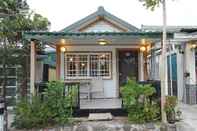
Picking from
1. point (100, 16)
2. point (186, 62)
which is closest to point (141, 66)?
point (186, 62)

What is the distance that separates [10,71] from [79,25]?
364 cm

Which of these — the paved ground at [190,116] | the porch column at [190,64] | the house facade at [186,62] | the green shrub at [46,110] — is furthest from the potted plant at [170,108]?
the porch column at [190,64]

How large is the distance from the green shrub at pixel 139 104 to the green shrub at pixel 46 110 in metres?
1.79

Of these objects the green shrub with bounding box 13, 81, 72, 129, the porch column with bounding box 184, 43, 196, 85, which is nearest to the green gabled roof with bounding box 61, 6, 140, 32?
the porch column with bounding box 184, 43, 196, 85

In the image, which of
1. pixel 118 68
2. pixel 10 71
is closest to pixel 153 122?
pixel 118 68

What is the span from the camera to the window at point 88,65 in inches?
586

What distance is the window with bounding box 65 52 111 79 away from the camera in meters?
14.9

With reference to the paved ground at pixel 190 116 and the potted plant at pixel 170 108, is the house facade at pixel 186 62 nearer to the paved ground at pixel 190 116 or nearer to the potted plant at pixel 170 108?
the paved ground at pixel 190 116

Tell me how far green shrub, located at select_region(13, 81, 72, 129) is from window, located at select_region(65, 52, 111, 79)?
187 inches

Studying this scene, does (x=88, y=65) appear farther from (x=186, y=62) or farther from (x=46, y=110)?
(x=46, y=110)

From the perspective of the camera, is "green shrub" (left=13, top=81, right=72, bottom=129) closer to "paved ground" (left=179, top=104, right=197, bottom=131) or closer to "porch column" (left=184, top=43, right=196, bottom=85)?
"paved ground" (left=179, top=104, right=197, bottom=131)

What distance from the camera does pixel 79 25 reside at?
48.6ft

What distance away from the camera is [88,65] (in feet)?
49.2

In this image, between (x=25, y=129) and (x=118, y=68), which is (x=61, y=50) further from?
(x=25, y=129)
